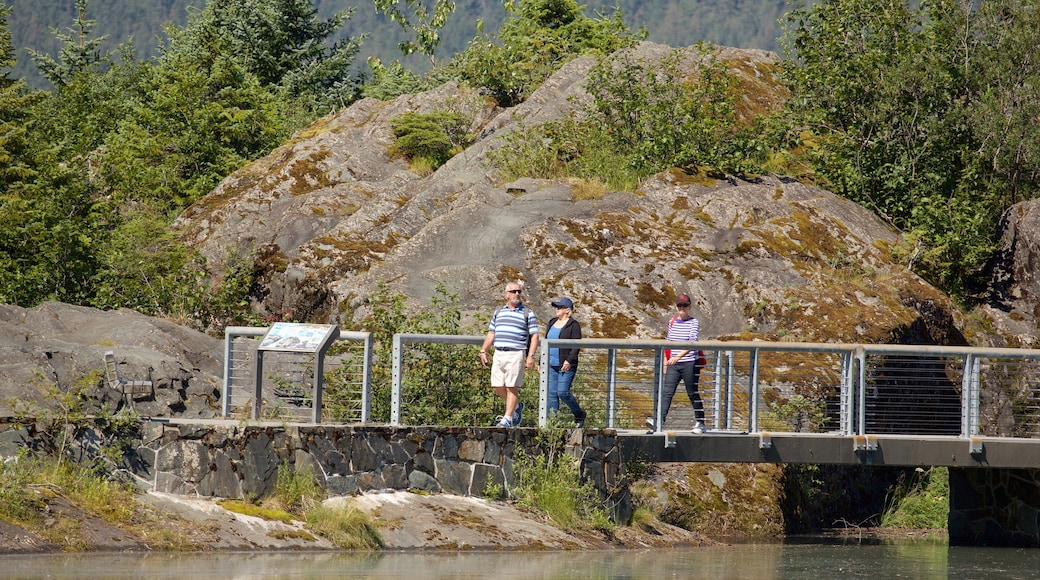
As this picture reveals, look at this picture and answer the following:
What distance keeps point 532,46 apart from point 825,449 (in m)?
21.2

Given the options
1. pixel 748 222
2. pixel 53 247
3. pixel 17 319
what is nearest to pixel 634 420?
pixel 748 222

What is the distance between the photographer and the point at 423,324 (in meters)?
20.5

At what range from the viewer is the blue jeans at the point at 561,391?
16703 mm

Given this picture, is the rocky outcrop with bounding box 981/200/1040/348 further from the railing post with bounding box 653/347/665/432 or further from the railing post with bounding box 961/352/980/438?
the railing post with bounding box 653/347/665/432

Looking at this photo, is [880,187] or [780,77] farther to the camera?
[780,77]

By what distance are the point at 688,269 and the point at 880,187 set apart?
25.5ft

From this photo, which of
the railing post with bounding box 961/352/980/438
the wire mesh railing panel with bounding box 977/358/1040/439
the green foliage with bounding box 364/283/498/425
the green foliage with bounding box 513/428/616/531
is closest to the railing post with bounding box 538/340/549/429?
the green foliage with bounding box 513/428/616/531

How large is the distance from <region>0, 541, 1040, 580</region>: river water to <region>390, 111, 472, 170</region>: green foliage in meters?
16.1

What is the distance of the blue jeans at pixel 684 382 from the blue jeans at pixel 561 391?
111cm

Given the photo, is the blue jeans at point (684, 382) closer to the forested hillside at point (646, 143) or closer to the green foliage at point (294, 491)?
the green foliage at point (294, 491)

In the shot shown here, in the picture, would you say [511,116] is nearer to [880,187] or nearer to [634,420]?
[880,187]

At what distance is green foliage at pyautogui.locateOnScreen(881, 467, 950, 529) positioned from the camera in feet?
69.9

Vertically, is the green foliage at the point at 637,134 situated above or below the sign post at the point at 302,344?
above

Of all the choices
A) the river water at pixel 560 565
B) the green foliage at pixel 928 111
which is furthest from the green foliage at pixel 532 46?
the river water at pixel 560 565
